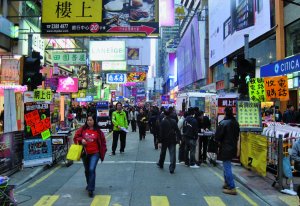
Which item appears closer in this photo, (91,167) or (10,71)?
(91,167)

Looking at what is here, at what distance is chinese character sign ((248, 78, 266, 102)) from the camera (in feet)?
40.0

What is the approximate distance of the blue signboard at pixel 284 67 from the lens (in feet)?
31.9

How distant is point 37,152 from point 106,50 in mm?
23789

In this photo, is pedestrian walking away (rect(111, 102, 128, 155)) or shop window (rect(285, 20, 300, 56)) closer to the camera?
pedestrian walking away (rect(111, 102, 128, 155))

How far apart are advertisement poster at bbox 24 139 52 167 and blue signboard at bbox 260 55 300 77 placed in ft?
22.2

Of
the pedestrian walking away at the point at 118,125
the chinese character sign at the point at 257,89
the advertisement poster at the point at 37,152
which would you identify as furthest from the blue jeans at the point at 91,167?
the pedestrian walking away at the point at 118,125

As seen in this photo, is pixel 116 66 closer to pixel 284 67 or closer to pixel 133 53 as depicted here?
pixel 133 53

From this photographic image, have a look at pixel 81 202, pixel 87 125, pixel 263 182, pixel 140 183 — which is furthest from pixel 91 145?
pixel 263 182

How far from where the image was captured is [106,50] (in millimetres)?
35094

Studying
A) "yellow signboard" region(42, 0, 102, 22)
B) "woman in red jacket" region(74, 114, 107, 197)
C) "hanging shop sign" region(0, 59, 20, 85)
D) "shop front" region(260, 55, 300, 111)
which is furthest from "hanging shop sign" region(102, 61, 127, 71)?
"woman in red jacket" region(74, 114, 107, 197)

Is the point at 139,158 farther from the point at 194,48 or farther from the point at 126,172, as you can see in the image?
the point at 194,48

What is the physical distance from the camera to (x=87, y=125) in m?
8.86

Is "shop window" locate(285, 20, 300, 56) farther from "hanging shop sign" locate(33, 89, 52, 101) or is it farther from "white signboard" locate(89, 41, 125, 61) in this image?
"white signboard" locate(89, 41, 125, 61)

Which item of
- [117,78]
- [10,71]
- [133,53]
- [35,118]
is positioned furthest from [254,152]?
[133,53]
